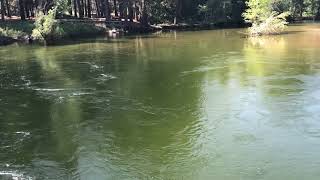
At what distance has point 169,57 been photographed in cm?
4669

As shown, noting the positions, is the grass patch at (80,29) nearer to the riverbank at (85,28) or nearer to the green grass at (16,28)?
the riverbank at (85,28)

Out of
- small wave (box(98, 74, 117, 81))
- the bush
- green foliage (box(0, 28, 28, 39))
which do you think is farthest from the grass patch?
small wave (box(98, 74, 117, 81))

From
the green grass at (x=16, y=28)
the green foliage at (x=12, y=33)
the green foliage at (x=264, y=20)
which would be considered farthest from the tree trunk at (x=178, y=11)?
the green foliage at (x=12, y=33)

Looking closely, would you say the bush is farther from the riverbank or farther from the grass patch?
the grass patch

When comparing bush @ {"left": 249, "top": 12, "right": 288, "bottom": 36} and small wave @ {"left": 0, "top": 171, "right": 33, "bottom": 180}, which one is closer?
small wave @ {"left": 0, "top": 171, "right": 33, "bottom": 180}

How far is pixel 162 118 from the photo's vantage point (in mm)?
24844

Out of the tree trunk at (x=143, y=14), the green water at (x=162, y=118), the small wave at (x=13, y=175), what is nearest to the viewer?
the small wave at (x=13, y=175)

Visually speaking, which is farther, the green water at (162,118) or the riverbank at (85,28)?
the riverbank at (85,28)

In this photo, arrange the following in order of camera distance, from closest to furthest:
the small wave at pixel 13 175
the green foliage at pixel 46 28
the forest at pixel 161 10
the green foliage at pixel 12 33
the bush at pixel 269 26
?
the small wave at pixel 13 175, the green foliage at pixel 46 28, the green foliage at pixel 12 33, the bush at pixel 269 26, the forest at pixel 161 10

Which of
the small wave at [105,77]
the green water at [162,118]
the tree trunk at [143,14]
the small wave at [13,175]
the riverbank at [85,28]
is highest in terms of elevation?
the tree trunk at [143,14]

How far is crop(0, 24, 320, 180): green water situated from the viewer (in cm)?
1848

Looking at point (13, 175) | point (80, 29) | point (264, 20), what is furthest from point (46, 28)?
point (13, 175)

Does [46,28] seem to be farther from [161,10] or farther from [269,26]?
[161,10]

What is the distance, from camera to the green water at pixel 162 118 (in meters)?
18.5
